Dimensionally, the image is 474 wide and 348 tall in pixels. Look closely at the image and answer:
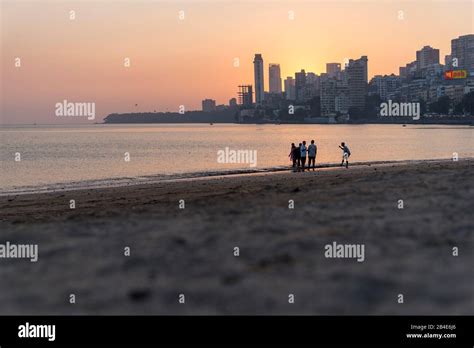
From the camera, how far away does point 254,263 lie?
8.50 m

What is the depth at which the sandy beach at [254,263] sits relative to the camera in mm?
7089

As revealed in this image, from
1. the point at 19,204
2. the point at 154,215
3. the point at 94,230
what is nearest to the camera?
the point at 94,230

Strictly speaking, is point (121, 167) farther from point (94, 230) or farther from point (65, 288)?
point (65, 288)

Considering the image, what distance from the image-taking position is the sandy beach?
709cm

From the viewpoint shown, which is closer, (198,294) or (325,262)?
(198,294)

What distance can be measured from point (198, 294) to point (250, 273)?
3.17ft

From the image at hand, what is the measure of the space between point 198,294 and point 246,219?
4628 millimetres
